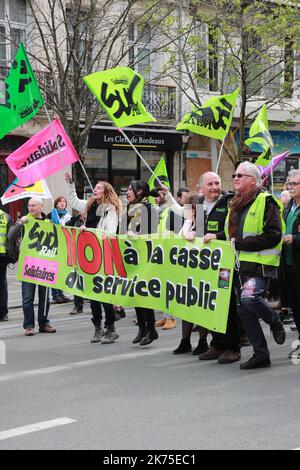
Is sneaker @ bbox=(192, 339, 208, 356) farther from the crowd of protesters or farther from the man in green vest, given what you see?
the man in green vest

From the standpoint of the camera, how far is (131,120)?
8719mm

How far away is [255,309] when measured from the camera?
6.62 m

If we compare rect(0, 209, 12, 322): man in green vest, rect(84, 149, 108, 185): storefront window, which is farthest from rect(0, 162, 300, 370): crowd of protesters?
rect(84, 149, 108, 185): storefront window

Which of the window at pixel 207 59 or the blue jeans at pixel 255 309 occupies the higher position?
the window at pixel 207 59

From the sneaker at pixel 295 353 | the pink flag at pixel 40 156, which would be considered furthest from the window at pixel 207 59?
the sneaker at pixel 295 353

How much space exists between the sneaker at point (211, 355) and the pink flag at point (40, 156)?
10.5ft

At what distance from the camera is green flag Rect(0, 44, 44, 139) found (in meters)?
8.94

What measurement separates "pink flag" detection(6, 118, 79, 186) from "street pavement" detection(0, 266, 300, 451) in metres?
2.20

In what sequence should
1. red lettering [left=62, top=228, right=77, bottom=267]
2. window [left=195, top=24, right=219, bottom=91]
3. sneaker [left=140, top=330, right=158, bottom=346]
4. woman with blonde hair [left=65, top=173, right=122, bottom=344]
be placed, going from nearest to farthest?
1. sneaker [left=140, top=330, right=158, bottom=346]
2. woman with blonde hair [left=65, top=173, right=122, bottom=344]
3. red lettering [left=62, top=228, right=77, bottom=267]
4. window [left=195, top=24, right=219, bottom=91]

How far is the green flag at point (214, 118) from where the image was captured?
9688 millimetres

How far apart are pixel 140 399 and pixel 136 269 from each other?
2219 millimetres

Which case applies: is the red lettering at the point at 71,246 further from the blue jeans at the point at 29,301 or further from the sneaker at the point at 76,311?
the sneaker at the point at 76,311

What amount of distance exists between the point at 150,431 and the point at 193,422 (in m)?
0.39

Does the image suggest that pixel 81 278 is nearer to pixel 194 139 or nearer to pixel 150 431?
pixel 150 431
